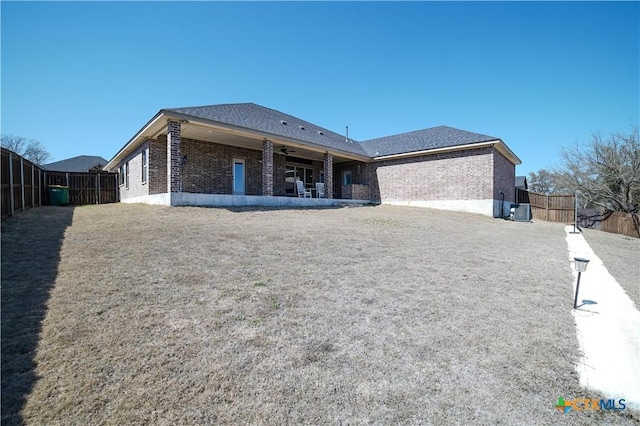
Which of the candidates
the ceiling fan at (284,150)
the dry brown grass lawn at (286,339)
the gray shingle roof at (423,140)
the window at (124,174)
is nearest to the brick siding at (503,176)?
the gray shingle roof at (423,140)

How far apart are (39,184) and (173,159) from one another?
7690 mm

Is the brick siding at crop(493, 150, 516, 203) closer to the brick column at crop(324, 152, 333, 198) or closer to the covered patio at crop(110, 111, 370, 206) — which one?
the covered patio at crop(110, 111, 370, 206)

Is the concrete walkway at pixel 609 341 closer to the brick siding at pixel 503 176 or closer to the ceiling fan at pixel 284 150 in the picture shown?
the brick siding at pixel 503 176

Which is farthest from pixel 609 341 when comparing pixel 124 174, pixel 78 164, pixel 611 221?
pixel 78 164

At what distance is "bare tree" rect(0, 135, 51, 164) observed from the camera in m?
37.6

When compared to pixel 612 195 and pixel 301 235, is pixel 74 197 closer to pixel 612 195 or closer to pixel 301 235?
pixel 301 235

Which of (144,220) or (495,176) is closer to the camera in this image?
(144,220)

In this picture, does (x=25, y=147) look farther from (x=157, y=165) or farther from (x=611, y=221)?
(x=611, y=221)

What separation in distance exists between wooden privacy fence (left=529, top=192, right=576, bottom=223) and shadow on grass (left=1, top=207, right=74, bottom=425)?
81.5ft

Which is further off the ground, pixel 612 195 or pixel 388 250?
pixel 612 195

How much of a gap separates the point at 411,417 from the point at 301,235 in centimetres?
530

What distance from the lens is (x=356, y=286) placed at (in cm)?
427

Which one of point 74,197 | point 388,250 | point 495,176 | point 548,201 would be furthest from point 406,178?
point 74,197

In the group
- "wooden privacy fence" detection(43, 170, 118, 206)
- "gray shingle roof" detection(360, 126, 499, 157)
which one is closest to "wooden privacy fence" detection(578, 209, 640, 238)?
"gray shingle roof" detection(360, 126, 499, 157)
